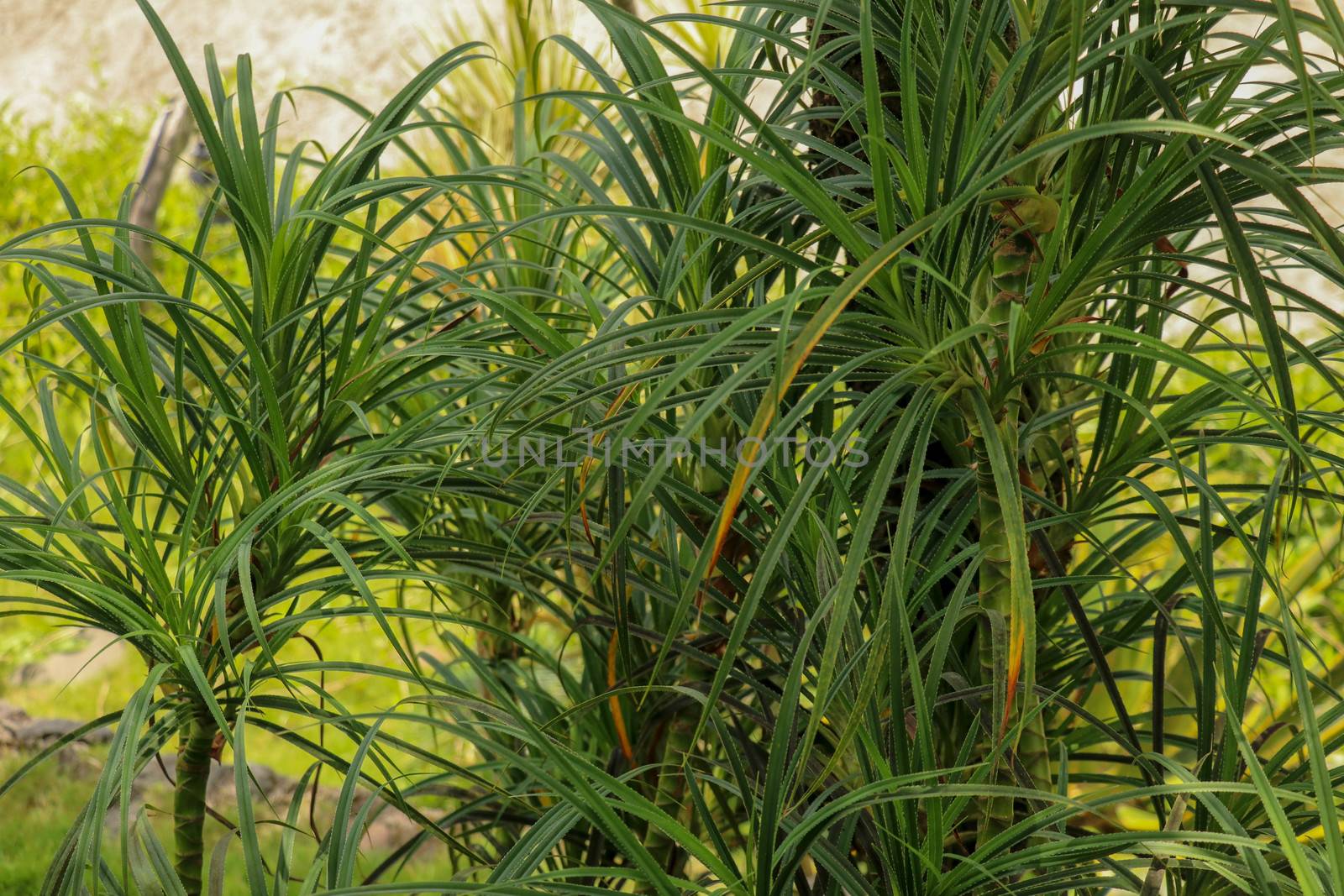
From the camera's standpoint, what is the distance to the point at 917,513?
0.71m

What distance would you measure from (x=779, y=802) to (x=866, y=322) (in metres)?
0.23

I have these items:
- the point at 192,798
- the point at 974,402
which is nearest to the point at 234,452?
the point at 192,798

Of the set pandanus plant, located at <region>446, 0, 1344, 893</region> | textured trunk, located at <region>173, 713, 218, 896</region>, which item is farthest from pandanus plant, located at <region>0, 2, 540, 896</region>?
pandanus plant, located at <region>446, 0, 1344, 893</region>

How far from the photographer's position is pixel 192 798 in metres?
0.76

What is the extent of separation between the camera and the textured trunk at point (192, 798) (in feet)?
2.38

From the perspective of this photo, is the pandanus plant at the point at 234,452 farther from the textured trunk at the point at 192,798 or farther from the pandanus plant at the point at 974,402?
the pandanus plant at the point at 974,402

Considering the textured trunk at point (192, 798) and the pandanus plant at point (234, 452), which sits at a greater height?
the pandanus plant at point (234, 452)

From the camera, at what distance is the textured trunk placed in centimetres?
73

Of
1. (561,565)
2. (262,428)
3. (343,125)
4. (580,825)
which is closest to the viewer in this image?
(262,428)

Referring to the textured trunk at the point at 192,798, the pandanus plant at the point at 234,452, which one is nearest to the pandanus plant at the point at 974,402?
the pandanus plant at the point at 234,452

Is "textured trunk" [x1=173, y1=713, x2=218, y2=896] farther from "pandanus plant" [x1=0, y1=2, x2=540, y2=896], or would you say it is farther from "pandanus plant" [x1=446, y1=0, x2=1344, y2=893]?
"pandanus plant" [x1=446, y1=0, x2=1344, y2=893]

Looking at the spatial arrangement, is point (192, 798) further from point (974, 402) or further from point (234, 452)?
point (974, 402)

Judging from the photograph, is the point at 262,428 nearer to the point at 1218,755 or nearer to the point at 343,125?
A: the point at 1218,755

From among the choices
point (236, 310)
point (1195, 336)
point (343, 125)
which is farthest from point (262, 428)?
point (343, 125)
